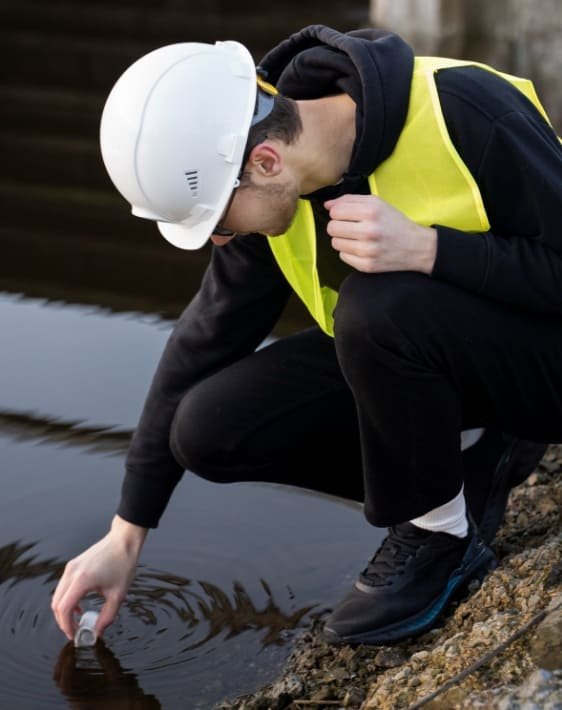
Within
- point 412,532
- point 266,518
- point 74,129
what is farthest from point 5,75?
point 412,532

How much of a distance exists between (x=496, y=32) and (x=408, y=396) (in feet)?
13.6

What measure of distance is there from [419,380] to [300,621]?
0.72 metres

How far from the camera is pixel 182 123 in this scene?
2412mm

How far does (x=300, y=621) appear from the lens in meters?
2.88

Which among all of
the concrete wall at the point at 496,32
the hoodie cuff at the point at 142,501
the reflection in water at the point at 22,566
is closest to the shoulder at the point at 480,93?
the hoodie cuff at the point at 142,501

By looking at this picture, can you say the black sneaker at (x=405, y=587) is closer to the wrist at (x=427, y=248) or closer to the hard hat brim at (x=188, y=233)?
the wrist at (x=427, y=248)

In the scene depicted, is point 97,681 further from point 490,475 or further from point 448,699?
point 490,475

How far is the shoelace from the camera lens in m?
2.71

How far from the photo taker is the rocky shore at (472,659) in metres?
2.17

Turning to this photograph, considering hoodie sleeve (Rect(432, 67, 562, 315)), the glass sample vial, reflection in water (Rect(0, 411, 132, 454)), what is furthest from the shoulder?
reflection in water (Rect(0, 411, 132, 454))

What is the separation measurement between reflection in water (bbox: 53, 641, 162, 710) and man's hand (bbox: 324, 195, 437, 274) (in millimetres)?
974

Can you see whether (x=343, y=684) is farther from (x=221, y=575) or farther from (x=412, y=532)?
(x=221, y=575)

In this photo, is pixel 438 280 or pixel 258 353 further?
pixel 258 353

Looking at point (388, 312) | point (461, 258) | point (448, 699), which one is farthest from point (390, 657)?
point (461, 258)
